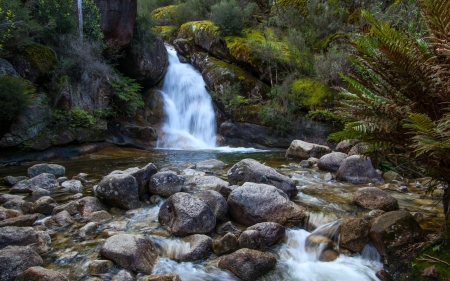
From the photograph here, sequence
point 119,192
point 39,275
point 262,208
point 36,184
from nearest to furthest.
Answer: point 39,275
point 262,208
point 119,192
point 36,184

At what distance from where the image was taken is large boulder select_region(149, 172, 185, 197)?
19.6 feet

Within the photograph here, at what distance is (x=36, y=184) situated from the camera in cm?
690

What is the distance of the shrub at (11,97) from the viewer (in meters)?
9.39

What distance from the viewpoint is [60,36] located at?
12797 millimetres

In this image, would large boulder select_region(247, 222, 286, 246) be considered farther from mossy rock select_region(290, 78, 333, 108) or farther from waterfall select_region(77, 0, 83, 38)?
waterfall select_region(77, 0, 83, 38)

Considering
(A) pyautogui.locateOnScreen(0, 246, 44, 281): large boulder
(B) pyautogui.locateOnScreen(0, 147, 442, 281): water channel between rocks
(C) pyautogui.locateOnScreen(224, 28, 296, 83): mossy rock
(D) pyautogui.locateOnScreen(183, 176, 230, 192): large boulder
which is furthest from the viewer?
(C) pyautogui.locateOnScreen(224, 28, 296, 83): mossy rock

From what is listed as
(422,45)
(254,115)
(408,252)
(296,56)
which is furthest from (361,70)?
(296,56)

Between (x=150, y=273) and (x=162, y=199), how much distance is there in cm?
219

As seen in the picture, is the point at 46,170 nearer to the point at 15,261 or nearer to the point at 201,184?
the point at 201,184

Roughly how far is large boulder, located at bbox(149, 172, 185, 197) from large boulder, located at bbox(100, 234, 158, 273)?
6.04 ft

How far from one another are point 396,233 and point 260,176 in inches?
116

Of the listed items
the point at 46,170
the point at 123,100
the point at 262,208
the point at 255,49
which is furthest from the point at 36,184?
the point at 255,49

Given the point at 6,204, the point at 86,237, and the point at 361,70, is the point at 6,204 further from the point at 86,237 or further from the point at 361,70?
the point at 361,70

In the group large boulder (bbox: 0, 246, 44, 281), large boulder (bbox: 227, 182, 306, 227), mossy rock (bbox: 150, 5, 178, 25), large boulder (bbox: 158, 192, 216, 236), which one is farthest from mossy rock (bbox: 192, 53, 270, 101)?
large boulder (bbox: 0, 246, 44, 281)
